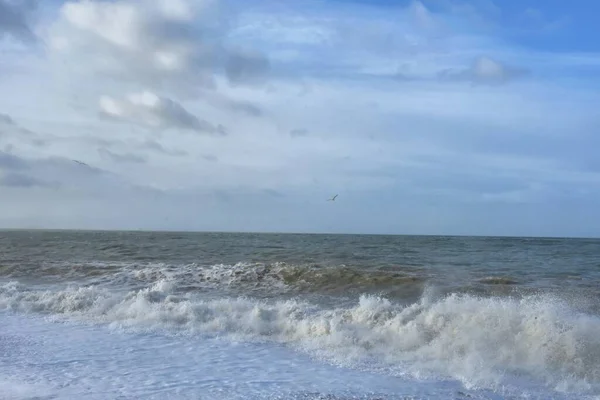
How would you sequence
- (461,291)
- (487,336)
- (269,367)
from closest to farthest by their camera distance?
(269,367)
(487,336)
(461,291)

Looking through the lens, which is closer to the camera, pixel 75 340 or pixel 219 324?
pixel 75 340

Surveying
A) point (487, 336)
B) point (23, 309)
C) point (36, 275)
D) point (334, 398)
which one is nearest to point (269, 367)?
point (334, 398)

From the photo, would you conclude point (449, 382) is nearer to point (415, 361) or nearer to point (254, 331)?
point (415, 361)

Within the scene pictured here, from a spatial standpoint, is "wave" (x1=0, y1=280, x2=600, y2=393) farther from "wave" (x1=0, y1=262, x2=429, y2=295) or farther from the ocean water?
"wave" (x1=0, y1=262, x2=429, y2=295)

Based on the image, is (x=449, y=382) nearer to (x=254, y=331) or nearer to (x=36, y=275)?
(x=254, y=331)

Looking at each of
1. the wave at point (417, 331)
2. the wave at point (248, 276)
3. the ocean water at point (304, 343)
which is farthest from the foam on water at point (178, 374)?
the wave at point (248, 276)

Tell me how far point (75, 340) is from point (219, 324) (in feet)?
8.92

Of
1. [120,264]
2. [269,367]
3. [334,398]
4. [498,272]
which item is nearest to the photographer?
[334,398]

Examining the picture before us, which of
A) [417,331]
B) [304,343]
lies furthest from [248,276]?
[417,331]

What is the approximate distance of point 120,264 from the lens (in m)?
24.3

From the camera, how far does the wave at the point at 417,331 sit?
8.58 meters

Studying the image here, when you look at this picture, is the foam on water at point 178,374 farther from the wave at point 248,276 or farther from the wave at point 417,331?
the wave at point 248,276

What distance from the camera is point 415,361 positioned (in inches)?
351

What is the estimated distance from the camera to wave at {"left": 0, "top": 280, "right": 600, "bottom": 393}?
8578 millimetres
